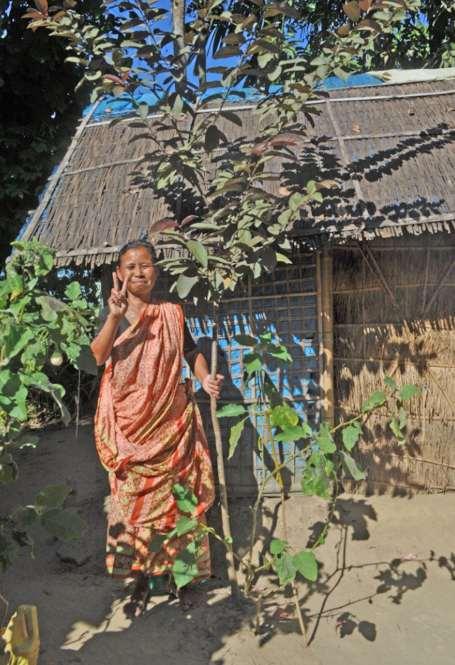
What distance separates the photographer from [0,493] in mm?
4762

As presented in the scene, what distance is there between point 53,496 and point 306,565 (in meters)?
1.08

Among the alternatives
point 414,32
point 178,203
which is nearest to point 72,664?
point 178,203

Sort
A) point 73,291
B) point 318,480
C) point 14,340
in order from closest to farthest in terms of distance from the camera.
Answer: point 14,340
point 73,291
point 318,480

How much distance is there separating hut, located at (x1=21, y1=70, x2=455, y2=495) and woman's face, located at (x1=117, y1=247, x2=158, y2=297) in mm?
554

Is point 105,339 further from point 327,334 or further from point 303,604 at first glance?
point 303,604

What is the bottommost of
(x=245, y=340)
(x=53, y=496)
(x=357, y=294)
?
(x=53, y=496)

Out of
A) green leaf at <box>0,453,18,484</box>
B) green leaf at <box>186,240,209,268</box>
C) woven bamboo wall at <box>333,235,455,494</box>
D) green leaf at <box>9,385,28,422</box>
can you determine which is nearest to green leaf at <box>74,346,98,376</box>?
green leaf at <box>9,385,28,422</box>

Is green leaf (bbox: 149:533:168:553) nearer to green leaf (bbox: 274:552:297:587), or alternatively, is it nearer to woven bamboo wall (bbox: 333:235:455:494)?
green leaf (bbox: 274:552:297:587)

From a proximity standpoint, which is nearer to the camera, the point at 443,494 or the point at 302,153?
the point at 302,153

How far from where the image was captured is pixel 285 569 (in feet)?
8.51

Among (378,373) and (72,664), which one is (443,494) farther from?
(72,664)

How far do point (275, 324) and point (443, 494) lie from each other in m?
1.63

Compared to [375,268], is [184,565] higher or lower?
lower

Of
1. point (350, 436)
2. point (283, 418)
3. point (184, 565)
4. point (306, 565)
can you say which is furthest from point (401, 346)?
point (184, 565)
